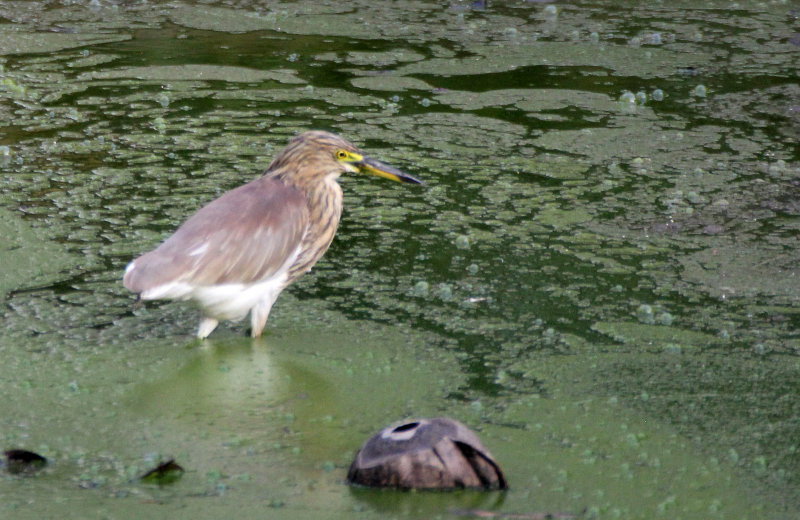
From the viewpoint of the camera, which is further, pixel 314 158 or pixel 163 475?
pixel 314 158

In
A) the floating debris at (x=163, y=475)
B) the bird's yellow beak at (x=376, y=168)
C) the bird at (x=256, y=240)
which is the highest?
the bird's yellow beak at (x=376, y=168)

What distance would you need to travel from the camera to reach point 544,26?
25.5ft

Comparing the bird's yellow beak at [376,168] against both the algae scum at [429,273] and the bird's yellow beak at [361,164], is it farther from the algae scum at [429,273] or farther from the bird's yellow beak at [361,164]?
the algae scum at [429,273]

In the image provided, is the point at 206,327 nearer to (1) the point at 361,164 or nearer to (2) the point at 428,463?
(1) the point at 361,164

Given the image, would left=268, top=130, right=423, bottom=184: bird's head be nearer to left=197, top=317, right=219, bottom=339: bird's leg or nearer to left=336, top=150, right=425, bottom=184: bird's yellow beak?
left=336, top=150, right=425, bottom=184: bird's yellow beak

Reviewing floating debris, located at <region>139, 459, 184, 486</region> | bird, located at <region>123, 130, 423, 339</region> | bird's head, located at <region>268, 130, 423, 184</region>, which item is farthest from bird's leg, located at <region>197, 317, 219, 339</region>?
floating debris, located at <region>139, 459, 184, 486</region>

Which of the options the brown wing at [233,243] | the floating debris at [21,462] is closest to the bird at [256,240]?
the brown wing at [233,243]

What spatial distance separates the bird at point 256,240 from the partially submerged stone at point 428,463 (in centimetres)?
98

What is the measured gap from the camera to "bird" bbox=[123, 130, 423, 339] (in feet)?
10.8

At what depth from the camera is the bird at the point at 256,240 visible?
3293 millimetres

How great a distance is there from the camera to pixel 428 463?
2547 mm

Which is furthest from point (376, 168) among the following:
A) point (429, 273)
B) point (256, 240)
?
point (256, 240)

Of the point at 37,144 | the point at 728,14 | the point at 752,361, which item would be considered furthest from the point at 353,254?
the point at 728,14

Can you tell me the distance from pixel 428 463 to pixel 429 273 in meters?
1.54
